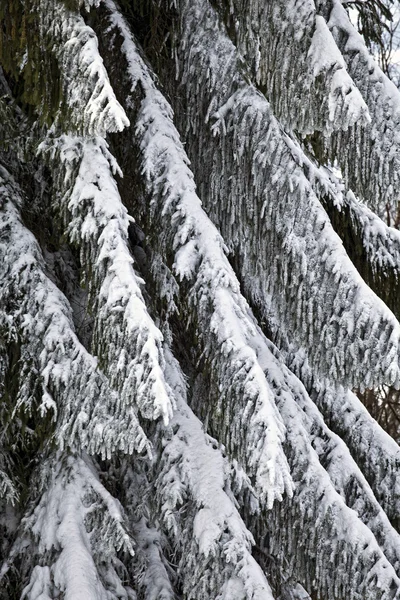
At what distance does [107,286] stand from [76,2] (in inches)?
28.7

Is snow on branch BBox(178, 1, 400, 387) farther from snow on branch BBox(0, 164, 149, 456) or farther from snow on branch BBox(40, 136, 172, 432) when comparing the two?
snow on branch BBox(0, 164, 149, 456)

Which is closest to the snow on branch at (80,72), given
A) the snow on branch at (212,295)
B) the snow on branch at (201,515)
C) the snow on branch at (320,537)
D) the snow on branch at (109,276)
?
the snow on branch at (109,276)

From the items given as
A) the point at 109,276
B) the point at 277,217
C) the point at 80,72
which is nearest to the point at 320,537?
the point at 277,217

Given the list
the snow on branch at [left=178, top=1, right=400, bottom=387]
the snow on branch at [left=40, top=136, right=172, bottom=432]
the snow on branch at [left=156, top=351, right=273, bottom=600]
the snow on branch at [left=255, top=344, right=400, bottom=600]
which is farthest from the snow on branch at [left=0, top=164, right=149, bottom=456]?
the snow on branch at [left=255, top=344, right=400, bottom=600]

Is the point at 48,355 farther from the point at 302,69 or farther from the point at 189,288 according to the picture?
the point at 302,69

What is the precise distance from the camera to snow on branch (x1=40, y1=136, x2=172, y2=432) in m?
1.58

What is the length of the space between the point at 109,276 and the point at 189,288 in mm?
347

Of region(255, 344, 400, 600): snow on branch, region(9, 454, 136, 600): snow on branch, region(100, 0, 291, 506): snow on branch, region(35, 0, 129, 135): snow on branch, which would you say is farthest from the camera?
region(255, 344, 400, 600): snow on branch

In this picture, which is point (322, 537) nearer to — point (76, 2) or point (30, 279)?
point (30, 279)

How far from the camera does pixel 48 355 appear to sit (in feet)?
7.09

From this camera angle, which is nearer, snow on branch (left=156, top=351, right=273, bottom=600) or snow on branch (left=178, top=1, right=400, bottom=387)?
snow on branch (left=178, top=1, right=400, bottom=387)

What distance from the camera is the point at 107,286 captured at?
171 centimetres

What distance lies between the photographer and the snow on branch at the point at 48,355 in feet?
6.41

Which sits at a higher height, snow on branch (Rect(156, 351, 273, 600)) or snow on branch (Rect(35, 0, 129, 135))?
snow on branch (Rect(35, 0, 129, 135))
